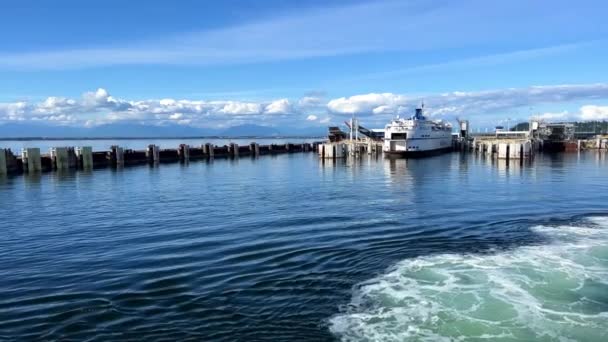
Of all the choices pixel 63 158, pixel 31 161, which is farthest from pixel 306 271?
pixel 63 158

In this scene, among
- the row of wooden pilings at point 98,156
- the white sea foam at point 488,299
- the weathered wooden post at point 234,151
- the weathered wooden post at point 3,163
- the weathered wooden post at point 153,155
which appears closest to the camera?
the white sea foam at point 488,299

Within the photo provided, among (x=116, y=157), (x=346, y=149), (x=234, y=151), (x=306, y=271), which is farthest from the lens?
(x=234, y=151)

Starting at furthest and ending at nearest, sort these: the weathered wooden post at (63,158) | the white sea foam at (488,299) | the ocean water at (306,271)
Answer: the weathered wooden post at (63,158), the ocean water at (306,271), the white sea foam at (488,299)

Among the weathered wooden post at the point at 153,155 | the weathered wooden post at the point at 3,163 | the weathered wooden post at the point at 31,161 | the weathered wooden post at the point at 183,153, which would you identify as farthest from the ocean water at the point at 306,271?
the weathered wooden post at the point at 183,153

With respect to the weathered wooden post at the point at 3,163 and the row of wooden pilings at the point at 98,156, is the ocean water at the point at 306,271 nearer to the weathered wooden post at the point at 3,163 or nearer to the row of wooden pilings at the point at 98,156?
the weathered wooden post at the point at 3,163

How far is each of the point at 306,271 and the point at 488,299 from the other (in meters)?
5.01

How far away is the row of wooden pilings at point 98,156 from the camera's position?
52.6 metres

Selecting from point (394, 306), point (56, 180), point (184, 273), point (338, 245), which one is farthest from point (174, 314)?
point (56, 180)

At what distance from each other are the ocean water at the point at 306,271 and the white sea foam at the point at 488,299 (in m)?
0.05

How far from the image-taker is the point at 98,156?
210 feet

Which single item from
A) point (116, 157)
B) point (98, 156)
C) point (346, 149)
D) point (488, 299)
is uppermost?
point (98, 156)

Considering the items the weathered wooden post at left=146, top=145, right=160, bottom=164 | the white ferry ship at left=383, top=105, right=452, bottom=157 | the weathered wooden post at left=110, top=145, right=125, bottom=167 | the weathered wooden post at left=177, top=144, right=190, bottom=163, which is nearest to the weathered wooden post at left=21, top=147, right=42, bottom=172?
the weathered wooden post at left=110, top=145, right=125, bottom=167

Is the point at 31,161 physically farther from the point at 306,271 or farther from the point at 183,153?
the point at 306,271

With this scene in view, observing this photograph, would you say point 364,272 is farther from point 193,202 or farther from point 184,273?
point 193,202
